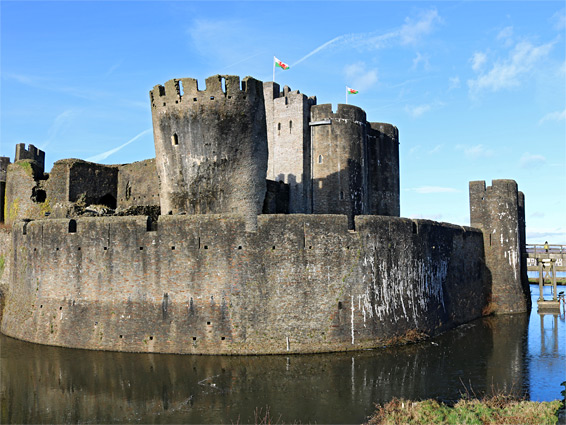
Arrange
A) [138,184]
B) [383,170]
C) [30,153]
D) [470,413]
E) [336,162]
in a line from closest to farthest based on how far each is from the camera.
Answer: [470,413]
[138,184]
[336,162]
[383,170]
[30,153]

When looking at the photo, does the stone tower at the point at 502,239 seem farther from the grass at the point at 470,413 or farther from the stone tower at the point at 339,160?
the grass at the point at 470,413

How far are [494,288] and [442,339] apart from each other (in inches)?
391

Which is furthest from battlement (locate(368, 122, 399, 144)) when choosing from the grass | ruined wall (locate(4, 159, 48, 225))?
the grass

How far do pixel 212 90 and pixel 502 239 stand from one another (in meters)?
19.2

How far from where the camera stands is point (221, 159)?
65.4ft

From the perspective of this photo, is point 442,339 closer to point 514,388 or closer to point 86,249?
point 514,388

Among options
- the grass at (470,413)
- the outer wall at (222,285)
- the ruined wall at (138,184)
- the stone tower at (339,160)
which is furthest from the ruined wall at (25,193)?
the grass at (470,413)

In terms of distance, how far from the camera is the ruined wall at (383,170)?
115 feet

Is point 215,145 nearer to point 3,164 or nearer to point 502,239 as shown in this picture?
point 502,239

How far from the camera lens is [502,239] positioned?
96.9 ft

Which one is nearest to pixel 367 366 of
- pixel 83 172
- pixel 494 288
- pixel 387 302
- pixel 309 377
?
pixel 309 377

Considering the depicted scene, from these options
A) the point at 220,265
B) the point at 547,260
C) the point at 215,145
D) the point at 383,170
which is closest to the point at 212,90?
the point at 215,145

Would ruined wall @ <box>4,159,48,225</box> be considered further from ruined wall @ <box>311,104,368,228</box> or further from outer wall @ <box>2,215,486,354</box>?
ruined wall @ <box>311,104,368,228</box>

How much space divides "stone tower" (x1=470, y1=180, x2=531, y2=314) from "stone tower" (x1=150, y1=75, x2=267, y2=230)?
51.5 feet
